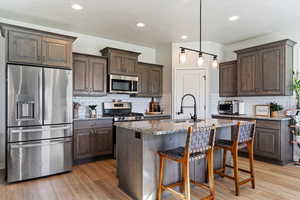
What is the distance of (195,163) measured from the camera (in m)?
2.82

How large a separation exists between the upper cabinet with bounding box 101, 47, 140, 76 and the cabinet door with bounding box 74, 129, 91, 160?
157 centimetres

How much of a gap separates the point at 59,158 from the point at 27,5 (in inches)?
107

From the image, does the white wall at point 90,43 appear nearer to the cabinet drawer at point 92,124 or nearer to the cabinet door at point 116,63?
the cabinet door at point 116,63

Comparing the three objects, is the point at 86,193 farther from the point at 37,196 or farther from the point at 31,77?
the point at 31,77

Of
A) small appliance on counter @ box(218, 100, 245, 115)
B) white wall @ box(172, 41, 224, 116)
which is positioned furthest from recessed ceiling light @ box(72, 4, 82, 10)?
small appliance on counter @ box(218, 100, 245, 115)

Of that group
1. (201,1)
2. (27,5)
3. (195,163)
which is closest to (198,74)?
(201,1)

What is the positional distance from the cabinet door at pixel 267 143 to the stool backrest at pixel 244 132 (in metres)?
1.56

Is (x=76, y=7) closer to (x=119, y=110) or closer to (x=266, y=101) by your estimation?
(x=119, y=110)

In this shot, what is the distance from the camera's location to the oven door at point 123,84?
179 inches

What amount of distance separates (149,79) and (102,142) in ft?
7.38

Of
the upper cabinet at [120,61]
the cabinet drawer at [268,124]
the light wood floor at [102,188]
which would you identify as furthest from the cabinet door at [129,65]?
the cabinet drawer at [268,124]

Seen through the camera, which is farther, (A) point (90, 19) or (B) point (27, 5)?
(A) point (90, 19)

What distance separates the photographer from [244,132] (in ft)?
8.77

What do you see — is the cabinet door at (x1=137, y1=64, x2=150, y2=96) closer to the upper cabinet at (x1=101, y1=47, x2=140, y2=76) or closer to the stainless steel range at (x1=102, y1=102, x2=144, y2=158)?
the upper cabinet at (x1=101, y1=47, x2=140, y2=76)
